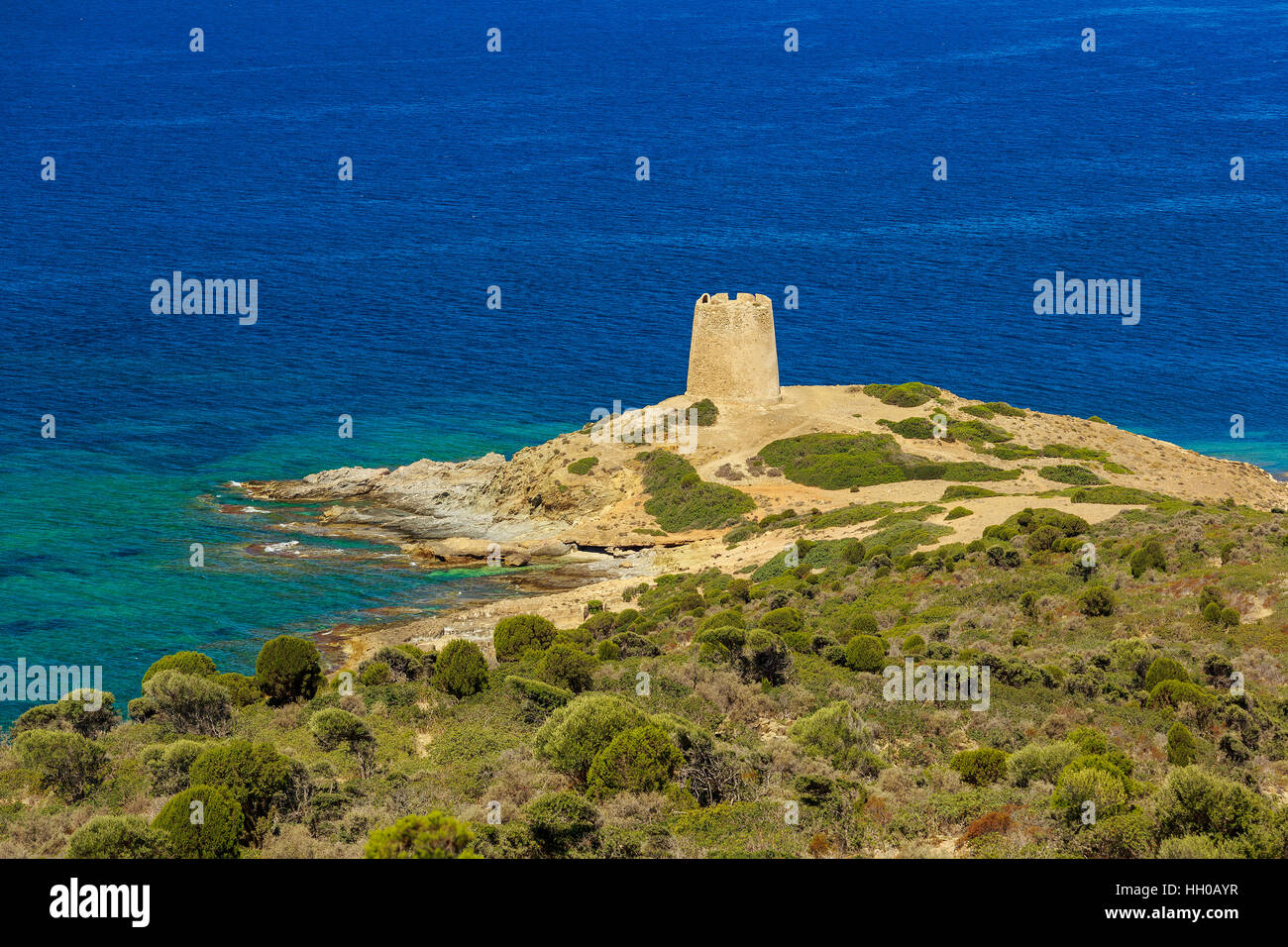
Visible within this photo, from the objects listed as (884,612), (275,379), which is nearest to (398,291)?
(275,379)

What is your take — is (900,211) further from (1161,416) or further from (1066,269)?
(1161,416)

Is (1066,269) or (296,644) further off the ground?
(1066,269)

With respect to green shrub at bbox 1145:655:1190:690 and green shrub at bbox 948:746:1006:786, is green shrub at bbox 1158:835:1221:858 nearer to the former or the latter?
green shrub at bbox 948:746:1006:786

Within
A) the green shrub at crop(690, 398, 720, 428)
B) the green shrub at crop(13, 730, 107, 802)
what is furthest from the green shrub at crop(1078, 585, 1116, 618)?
the green shrub at crop(690, 398, 720, 428)

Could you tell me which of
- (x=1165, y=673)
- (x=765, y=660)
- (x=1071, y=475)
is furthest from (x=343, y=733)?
Answer: (x=1071, y=475)

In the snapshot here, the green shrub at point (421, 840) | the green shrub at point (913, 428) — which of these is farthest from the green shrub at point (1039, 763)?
the green shrub at point (913, 428)

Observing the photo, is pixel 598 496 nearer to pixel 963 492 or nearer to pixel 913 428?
pixel 913 428
